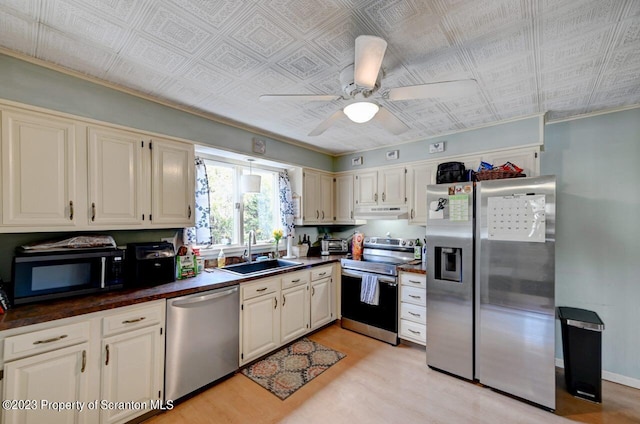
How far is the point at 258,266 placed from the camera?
3.26 m

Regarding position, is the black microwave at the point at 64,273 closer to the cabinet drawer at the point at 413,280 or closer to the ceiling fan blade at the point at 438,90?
the ceiling fan blade at the point at 438,90

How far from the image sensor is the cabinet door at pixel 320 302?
3.26 meters

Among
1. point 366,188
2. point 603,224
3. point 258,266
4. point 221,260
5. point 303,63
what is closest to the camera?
point 303,63

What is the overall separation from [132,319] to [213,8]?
1.97 meters

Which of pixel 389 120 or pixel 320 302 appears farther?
pixel 320 302

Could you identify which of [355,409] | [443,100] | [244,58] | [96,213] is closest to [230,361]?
[355,409]

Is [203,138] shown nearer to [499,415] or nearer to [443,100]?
[443,100]

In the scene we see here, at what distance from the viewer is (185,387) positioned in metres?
2.08

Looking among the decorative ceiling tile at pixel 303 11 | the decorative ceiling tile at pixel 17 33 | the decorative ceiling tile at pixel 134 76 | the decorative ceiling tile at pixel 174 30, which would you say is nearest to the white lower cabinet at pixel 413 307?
the decorative ceiling tile at pixel 303 11

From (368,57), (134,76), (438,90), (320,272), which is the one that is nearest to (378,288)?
(320,272)

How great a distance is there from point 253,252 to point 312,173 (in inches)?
55.9

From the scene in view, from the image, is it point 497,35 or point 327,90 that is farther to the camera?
point 327,90

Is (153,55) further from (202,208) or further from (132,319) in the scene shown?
(132,319)

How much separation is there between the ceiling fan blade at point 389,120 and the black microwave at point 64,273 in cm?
217
